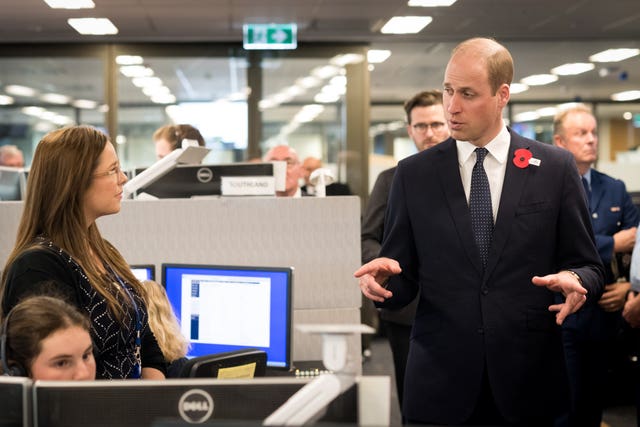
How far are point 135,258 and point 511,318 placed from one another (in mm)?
1647

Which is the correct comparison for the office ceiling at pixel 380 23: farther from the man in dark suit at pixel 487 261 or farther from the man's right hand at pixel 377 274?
the man's right hand at pixel 377 274

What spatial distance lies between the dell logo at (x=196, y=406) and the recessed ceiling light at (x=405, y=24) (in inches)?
290

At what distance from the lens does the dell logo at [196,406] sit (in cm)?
135

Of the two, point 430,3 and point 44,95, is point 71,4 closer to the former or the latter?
point 44,95

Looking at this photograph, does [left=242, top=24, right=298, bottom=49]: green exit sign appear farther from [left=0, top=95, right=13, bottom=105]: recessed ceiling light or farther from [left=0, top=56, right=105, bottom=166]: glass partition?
[left=0, top=95, right=13, bottom=105]: recessed ceiling light

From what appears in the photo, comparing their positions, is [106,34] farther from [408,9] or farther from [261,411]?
[261,411]

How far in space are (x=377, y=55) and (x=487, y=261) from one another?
27.0ft

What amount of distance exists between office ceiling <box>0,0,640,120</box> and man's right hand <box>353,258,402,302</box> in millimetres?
5732

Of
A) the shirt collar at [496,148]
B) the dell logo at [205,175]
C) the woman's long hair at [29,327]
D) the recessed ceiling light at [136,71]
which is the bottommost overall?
the woman's long hair at [29,327]

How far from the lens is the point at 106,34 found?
9047mm

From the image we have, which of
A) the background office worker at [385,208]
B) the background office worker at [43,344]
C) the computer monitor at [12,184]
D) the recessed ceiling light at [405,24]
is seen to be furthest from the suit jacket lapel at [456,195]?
the recessed ceiling light at [405,24]

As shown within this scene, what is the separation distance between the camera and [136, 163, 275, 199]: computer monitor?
376cm

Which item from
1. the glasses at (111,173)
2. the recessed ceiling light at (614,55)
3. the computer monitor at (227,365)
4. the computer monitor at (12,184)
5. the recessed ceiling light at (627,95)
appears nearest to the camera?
the computer monitor at (227,365)

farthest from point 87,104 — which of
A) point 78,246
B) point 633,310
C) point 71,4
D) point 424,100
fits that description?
point 78,246
